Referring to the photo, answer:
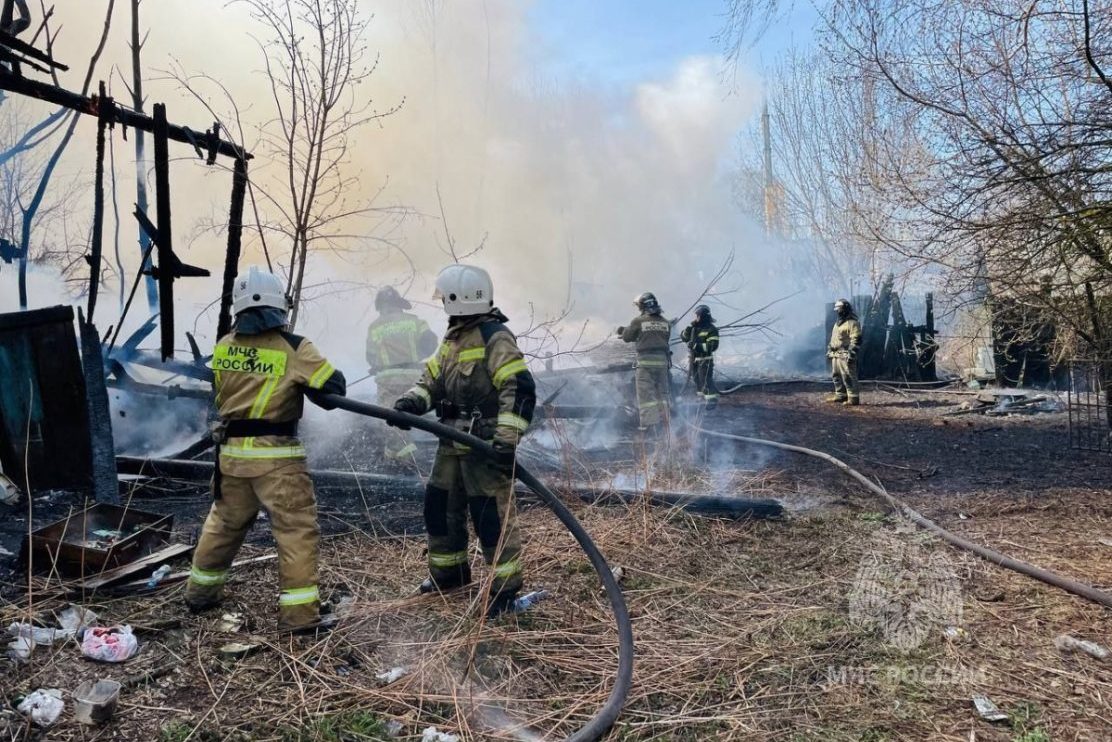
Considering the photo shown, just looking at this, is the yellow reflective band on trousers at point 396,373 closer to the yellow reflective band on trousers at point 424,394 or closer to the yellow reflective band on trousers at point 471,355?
the yellow reflective band on trousers at point 424,394

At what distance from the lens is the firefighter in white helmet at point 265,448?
10.9ft

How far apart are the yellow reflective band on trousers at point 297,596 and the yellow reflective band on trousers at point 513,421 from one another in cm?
115

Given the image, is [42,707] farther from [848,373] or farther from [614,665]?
[848,373]

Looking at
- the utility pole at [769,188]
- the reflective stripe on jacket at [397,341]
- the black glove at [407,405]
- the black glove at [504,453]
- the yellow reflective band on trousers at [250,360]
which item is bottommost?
the black glove at [504,453]

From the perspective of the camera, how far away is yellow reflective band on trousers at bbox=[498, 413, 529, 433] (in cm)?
349

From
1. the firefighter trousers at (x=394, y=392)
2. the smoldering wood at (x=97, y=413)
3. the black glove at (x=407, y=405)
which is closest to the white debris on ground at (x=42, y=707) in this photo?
the black glove at (x=407, y=405)

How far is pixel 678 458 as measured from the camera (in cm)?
706

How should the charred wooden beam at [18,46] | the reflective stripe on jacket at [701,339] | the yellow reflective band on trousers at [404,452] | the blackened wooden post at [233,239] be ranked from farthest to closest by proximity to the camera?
the reflective stripe on jacket at [701,339], the yellow reflective band on trousers at [404,452], the blackened wooden post at [233,239], the charred wooden beam at [18,46]

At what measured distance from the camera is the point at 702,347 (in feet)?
35.7

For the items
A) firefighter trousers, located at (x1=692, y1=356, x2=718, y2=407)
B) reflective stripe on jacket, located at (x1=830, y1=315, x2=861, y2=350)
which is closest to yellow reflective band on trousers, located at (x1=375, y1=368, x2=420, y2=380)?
firefighter trousers, located at (x1=692, y1=356, x2=718, y2=407)

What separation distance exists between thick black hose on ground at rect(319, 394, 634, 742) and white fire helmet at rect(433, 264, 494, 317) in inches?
24.4

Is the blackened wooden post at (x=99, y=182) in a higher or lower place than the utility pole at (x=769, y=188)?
lower

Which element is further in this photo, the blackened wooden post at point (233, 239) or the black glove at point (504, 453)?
the blackened wooden post at point (233, 239)

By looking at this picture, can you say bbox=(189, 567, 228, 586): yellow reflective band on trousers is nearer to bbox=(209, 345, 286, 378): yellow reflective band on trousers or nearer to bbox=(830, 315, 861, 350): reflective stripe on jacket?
bbox=(209, 345, 286, 378): yellow reflective band on trousers
